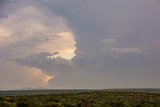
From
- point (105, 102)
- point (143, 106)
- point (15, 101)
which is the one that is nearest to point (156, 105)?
point (143, 106)

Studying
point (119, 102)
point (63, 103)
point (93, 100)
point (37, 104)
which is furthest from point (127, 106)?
point (37, 104)

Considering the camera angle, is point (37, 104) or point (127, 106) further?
point (127, 106)

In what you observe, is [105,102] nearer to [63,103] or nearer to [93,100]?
[93,100]

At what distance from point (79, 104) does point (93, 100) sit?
4.01 m

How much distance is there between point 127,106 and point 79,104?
6646mm

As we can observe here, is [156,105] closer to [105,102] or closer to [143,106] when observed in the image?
[143,106]

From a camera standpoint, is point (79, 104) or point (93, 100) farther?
point (93, 100)

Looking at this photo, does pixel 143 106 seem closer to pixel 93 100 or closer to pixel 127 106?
pixel 127 106

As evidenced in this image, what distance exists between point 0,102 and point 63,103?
26.0ft

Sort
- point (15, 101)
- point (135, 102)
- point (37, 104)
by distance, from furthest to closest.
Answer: point (135, 102)
point (15, 101)
point (37, 104)

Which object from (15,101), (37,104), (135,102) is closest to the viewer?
(37,104)

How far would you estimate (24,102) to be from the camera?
5172cm

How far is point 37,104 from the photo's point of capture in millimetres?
49281

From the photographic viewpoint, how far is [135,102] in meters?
56.2
